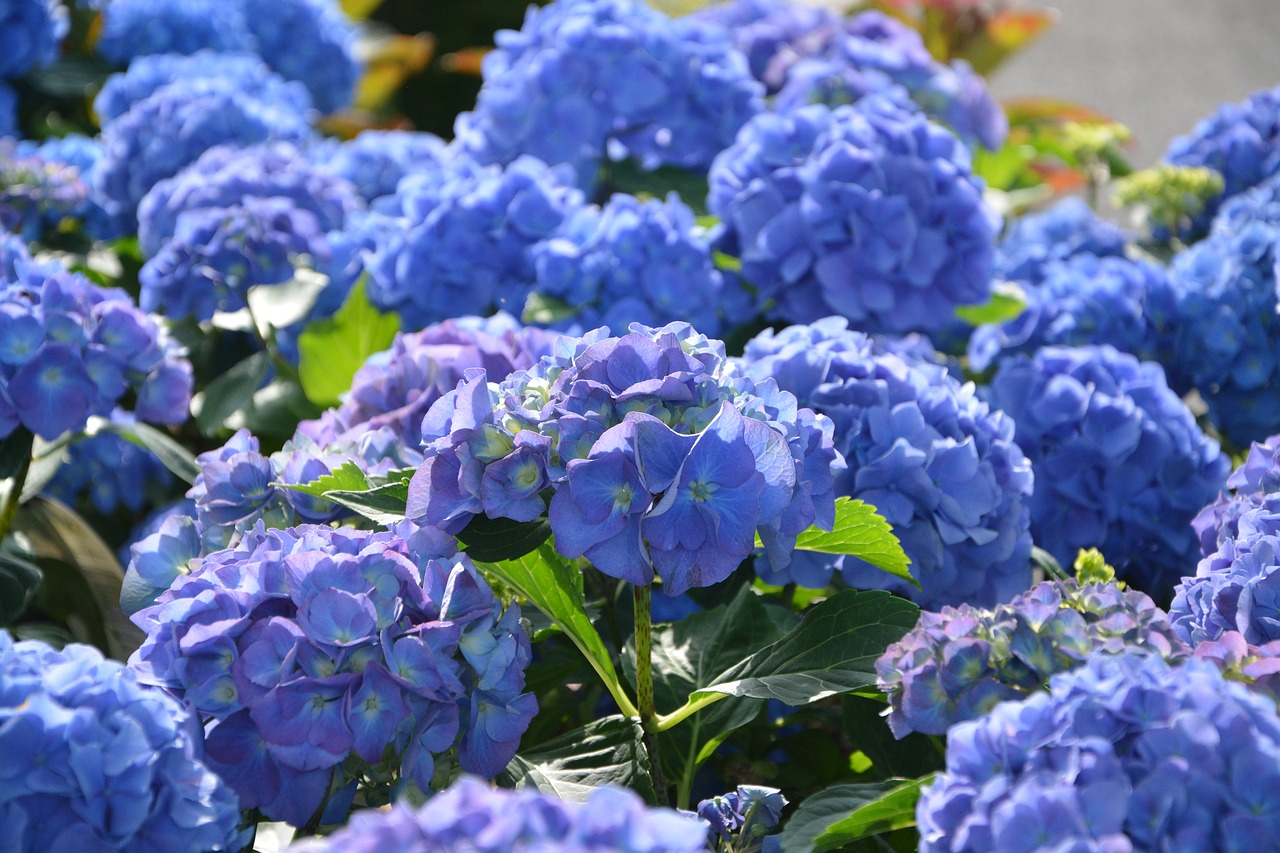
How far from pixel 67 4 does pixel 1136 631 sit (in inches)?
117

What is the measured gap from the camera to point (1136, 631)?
95 centimetres

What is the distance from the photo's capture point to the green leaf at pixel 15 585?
140 cm

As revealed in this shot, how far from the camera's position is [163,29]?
2.81 metres

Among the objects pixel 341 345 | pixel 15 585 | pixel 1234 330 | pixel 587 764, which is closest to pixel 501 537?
pixel 587 764

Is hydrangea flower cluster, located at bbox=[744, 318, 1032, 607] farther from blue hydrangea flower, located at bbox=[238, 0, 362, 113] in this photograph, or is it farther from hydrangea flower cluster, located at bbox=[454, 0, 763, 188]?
blue hydrangea flower, located at bbox=[238, 0, 362, 113]

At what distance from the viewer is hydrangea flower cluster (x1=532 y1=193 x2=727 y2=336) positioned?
5.42ft

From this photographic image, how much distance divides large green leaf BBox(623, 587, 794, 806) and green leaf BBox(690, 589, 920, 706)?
0.06m

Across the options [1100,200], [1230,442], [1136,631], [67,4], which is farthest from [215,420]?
[1100,200]

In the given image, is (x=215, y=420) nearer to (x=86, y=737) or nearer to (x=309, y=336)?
(x=309, y=336)

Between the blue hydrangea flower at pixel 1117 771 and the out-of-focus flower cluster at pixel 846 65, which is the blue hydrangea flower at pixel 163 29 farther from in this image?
the blue hydrangea flower at pixel 1117 771

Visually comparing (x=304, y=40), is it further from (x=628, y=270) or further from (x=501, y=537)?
(x=501, y=537)

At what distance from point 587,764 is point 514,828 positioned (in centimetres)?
44

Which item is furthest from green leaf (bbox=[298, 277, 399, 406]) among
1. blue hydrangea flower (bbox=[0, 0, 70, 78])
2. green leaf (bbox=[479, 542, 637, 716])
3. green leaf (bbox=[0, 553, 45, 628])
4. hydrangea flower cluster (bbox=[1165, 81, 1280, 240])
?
hydrangea flower cluster (bbox=[1165, 81, 1280, 240])

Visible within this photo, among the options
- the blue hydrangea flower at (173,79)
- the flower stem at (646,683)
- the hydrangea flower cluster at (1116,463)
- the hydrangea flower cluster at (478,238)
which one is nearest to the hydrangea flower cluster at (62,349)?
the hydrangea flower cluster at (478,238)
